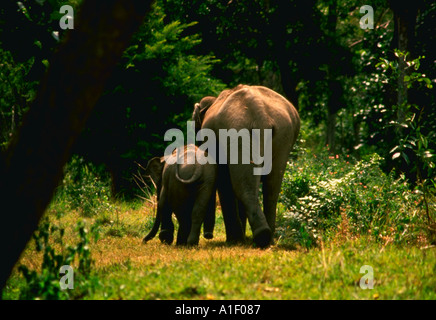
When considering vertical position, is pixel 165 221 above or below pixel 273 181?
below

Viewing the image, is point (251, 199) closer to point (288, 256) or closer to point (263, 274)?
point (288, 256)

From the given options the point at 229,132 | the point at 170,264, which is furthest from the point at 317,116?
the point at 170,264

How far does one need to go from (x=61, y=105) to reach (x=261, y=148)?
414 cm

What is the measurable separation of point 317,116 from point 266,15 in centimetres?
651

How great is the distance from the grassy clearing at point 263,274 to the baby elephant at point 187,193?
70 cm

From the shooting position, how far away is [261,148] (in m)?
7.70

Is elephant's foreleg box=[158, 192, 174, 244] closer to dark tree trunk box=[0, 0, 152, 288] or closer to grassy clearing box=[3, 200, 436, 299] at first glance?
grassy clearing box=[3, 200, 436, 299]

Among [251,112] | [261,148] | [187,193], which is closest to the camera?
[261,148]

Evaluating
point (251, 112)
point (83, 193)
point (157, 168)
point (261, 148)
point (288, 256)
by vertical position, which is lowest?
point (288, 256)

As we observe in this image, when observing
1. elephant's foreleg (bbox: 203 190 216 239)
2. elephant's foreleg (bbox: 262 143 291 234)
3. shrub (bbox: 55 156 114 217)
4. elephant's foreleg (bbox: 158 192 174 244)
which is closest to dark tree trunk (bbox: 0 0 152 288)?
elephant's foreleg (bbox: 158 192 174 244)

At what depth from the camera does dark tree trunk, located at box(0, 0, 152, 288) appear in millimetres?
3846

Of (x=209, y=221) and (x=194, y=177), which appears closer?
(x=194, y=177)

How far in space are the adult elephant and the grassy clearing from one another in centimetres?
64

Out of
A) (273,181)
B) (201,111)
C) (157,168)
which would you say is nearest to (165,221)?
(157,168)
